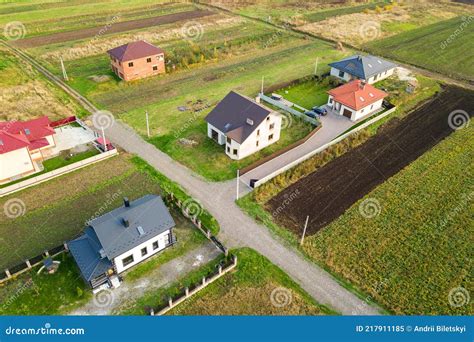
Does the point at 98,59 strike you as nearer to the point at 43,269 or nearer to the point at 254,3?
the point at 43,269

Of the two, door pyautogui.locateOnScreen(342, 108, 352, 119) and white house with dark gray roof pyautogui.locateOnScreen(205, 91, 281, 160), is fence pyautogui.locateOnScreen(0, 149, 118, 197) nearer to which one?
white house with dark gray roof pyautogui.locateOnScreen(205, 91, 281, 160)

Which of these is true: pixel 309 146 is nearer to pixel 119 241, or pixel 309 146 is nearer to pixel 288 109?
pixel 288 109

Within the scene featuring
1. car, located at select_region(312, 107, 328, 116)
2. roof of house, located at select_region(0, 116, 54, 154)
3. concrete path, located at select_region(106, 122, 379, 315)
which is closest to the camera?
concrete path, located at select_region(106, 122, 379, 315)

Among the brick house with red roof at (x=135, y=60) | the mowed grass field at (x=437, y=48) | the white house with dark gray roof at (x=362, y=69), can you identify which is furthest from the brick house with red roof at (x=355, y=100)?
the brick house with red roof at (x=135, y=60)

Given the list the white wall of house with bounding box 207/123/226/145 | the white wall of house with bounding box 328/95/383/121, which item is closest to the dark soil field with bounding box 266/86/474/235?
the white wall of house with bounding box 328/95/383/121

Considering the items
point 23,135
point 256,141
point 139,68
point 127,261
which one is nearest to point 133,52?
point 139,68

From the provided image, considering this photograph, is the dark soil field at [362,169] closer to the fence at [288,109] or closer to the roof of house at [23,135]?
the fence at [288,109]

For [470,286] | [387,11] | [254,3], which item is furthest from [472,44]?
[470,286]
